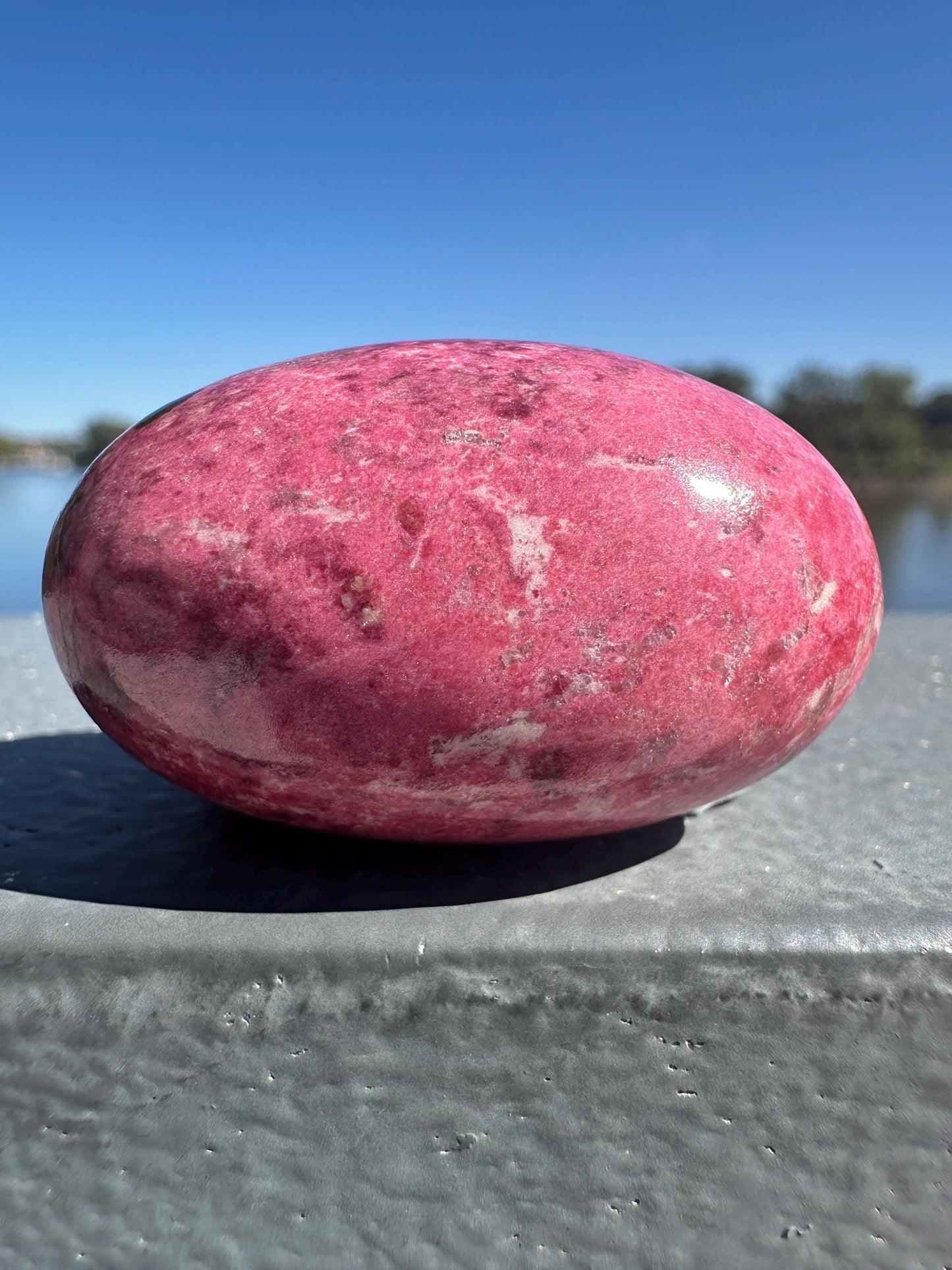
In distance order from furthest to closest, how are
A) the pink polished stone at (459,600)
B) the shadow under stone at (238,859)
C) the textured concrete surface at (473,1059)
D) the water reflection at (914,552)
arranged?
the water reflection at (914,552)
the shadow under stone at (238,859)
the pink polished stone at (459,600)
the textured concrete surface at (473,1059)

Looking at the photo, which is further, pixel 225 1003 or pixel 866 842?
pixel 866 842

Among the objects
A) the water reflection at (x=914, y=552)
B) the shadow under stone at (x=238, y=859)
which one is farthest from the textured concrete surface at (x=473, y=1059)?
the water reflection at (x=914, y=552)

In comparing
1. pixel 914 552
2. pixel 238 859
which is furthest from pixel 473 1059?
pixel 914 552

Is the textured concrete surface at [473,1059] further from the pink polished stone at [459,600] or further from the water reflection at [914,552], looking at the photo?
the water reflection at [914,552]

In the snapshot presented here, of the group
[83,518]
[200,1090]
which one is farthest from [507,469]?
[200,1090]

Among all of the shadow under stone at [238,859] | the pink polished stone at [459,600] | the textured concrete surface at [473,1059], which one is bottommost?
the textured concrete surface at [473,1059]

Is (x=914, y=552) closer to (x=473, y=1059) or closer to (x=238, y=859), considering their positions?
(x=238, y=859)

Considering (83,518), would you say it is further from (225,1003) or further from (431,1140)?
(431,1140)
